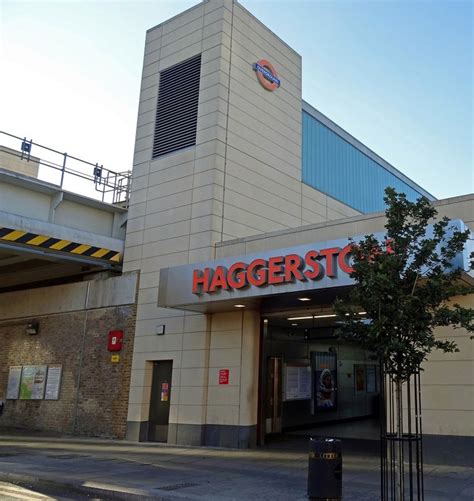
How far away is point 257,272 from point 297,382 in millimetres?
7554

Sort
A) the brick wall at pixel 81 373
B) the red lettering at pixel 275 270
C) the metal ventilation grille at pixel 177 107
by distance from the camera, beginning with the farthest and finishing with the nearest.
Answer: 1. the metal ventilation grille at pixel 177 107
2. the brick wall at pixel 81 373
3. the red lettering at pixel 275 270

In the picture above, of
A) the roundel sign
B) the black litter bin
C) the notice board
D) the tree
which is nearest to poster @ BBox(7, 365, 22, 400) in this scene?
the notice board

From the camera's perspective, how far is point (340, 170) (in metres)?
21.9

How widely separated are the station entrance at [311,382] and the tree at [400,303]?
678 centimetres

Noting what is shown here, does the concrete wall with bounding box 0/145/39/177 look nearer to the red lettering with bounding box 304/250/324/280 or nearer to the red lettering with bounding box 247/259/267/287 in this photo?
the red lettering with bounding box 247/259/267/287

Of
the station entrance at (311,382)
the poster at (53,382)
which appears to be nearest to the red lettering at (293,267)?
the station entrance at (311,382)

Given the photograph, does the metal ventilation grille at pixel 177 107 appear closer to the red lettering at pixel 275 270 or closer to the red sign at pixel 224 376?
the red lettering at pixel 275 270

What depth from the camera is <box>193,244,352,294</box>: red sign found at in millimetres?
10688

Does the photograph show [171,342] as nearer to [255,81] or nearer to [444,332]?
[444,332]

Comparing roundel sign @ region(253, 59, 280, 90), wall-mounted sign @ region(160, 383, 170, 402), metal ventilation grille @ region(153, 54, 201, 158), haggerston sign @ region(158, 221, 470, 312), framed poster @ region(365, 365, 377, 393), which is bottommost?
wall-mounted sign @ region(160, 383, 170, 402)

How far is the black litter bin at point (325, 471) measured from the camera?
22.7 ft

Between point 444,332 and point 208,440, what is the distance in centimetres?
656

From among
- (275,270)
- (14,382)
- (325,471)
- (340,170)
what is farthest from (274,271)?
(14,382)

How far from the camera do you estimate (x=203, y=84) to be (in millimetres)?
16578
